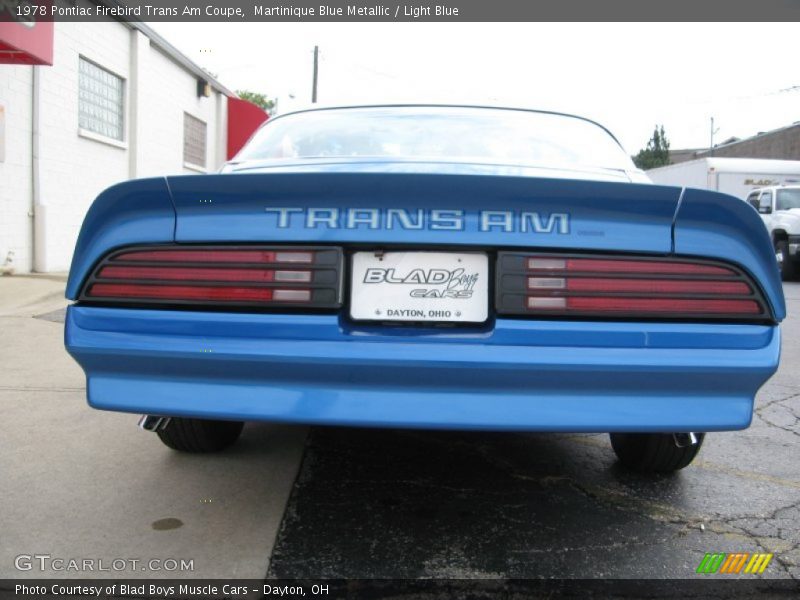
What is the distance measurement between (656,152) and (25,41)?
68.5m

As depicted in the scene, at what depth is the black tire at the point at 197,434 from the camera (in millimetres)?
2799

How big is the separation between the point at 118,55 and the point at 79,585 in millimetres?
11022

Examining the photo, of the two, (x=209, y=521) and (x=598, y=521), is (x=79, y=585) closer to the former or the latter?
(x=209, y=521)

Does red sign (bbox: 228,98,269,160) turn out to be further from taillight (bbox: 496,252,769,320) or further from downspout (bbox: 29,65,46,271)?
taillight (bbox: 496,252,769,320)

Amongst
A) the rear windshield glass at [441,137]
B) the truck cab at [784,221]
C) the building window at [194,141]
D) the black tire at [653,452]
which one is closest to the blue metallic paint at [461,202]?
the rear windshield glass at [441,137]

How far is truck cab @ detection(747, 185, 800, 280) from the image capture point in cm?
1348

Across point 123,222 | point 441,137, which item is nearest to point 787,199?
point 441,137

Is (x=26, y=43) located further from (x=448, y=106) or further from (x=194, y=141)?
(x=194, y=141)

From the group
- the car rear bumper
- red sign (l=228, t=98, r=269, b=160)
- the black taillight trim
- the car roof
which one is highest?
red sign (l=228, t=98, r=269, b=160)

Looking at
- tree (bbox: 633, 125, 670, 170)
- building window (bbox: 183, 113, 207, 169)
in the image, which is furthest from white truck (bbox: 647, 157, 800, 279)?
tree (bbox: 633, 125, 670, 170)

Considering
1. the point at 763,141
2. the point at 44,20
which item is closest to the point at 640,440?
the point at 44,20

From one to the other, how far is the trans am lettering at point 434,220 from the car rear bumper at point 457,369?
26 centimetres

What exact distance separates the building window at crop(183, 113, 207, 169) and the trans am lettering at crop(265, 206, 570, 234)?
14209 millimetres

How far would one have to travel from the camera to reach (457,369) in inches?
Result: 70.6
